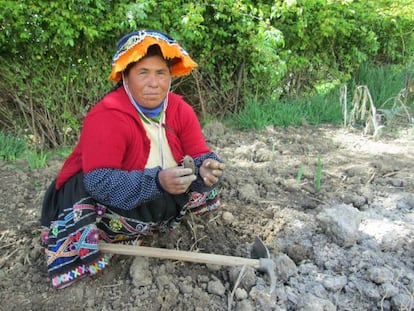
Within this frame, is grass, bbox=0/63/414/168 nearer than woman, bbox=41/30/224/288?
No

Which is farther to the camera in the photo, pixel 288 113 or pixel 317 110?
pixel 317 110

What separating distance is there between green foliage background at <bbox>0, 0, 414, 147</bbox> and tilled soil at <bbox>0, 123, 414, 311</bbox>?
853 millimetres

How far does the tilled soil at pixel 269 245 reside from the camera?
1795 millimetres

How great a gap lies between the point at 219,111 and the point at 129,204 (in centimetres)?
298

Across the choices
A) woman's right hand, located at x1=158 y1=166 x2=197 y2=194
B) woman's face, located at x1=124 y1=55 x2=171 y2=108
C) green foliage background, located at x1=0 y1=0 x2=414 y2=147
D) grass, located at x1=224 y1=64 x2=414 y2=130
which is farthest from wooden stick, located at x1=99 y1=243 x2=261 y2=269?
grass, located at x1=224 y1=64 x2=414 y2=130

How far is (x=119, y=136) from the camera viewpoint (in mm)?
1743

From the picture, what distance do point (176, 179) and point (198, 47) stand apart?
8.80 ft

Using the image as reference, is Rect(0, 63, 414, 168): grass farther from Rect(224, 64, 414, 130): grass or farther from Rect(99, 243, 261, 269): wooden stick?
Rect(99, 243, 261, 269): wooden stick

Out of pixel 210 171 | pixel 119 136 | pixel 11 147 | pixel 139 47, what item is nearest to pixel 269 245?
pixel 210 171

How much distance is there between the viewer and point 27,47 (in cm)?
343

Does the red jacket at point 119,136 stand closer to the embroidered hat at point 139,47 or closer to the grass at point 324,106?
the embroidered hat at point 139,47

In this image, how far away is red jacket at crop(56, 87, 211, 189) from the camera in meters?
1.72

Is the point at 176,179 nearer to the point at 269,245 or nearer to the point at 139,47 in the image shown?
the point at 139,47

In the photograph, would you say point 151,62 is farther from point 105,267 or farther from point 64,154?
point 64,154
